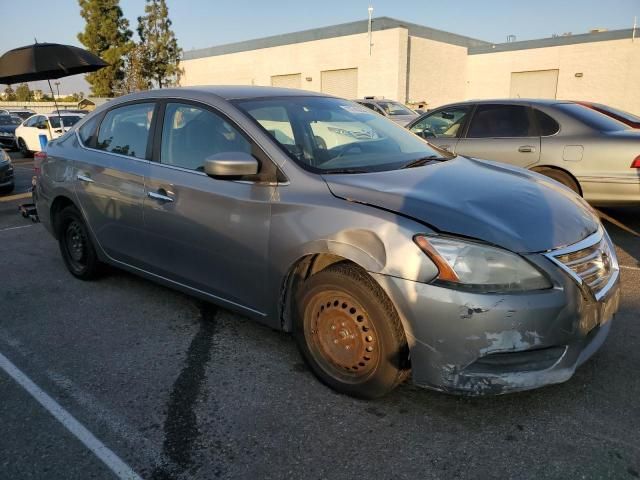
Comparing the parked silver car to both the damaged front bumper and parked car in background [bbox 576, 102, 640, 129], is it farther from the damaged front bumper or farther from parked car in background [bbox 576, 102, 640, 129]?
parked car in background [bbox 576, 102, 640, 129]

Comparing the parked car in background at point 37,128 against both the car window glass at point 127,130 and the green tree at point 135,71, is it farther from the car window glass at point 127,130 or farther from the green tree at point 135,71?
the green tree at point 135,71

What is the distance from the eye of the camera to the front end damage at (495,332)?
2391mm

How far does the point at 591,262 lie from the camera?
8.81 ft

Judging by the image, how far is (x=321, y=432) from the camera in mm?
2602

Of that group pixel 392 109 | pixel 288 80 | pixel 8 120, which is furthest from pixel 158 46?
pixel 392 109

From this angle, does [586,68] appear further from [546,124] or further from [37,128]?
[37,128]

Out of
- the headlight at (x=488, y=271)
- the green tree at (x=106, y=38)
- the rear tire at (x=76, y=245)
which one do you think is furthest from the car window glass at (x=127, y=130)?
the green tree at (x=106, y=38)

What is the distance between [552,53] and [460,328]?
1314 inches

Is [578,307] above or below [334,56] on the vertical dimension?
below

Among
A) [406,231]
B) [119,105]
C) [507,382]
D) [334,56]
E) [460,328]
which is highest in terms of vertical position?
[334,56]

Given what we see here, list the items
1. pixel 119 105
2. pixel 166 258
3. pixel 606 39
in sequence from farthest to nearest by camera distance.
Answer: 1. pixel 606 39
2. pixel 119 105
3. pixel 166 258

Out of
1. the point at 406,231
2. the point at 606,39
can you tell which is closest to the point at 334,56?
the point at 606,39

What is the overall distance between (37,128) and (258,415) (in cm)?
1725

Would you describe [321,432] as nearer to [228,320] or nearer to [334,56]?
[228,320]
